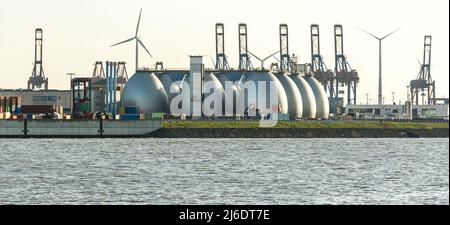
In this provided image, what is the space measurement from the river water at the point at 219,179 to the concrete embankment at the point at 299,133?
80.2 metres

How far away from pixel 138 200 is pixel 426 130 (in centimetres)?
15623

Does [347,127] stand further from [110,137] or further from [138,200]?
[138,200]

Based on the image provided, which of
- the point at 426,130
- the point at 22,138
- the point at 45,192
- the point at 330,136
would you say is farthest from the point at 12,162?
the point at 426,130

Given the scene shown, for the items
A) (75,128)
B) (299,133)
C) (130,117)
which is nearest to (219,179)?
(75,128)

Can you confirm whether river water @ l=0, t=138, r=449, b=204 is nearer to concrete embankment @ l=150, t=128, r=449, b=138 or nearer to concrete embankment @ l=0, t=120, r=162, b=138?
concrete embankment @ l=0, t=120, r=162, b=138

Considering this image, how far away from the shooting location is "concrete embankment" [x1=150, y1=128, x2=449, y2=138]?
17988 cm

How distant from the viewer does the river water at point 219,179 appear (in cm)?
5012

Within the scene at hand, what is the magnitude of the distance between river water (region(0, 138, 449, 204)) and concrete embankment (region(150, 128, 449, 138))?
80.2 meters

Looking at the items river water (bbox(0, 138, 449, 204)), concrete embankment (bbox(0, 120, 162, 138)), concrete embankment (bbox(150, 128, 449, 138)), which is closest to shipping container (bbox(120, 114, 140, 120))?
concrete embankment (bbox(150, 128, 449, 138))

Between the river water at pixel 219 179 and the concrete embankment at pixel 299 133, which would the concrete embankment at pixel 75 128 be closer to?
the concrete embankment at pixel 299 133
